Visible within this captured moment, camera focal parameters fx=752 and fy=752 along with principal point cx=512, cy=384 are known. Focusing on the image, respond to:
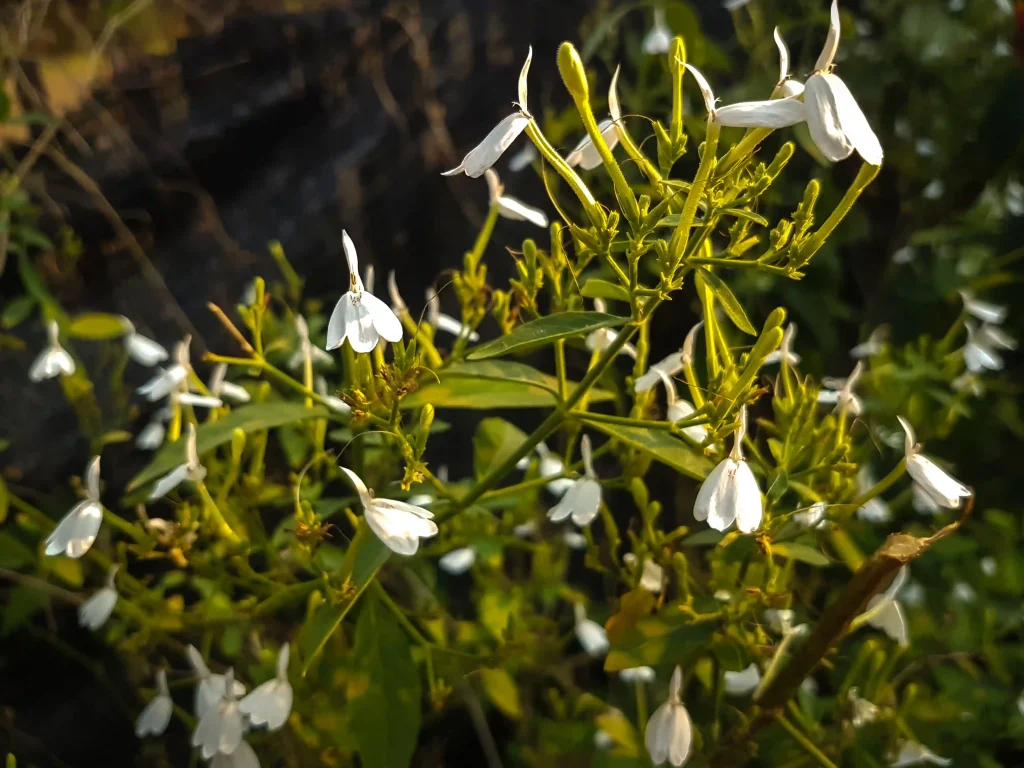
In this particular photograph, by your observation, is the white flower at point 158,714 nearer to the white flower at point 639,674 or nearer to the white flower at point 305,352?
the white flower at point 305,352

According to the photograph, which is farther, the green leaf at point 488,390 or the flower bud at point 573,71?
the green leaf at point 488,390

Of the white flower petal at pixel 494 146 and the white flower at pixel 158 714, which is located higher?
the white flower petal at pixel 494 146

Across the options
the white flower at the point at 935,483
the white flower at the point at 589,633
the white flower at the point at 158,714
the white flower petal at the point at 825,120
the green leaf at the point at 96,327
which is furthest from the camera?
the green leaf at the point at 96,327

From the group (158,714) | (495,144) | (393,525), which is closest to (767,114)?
(495,144)

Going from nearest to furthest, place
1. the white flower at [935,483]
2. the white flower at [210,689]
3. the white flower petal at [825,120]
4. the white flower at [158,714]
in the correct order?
the white flower petal at [825,120] < the white flower at [935,483] < the white flower at [210,689] < the white flower at [158,714]

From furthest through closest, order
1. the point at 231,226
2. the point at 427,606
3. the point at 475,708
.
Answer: the point at 231,226, the point at 475,708, the point at 427,606

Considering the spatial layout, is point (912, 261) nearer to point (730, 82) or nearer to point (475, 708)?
point (730, 82)

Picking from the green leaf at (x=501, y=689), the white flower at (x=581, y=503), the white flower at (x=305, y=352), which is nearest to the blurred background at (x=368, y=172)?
the green leaf at (x=501, y=689)

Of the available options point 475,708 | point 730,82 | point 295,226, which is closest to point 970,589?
point 475,708
